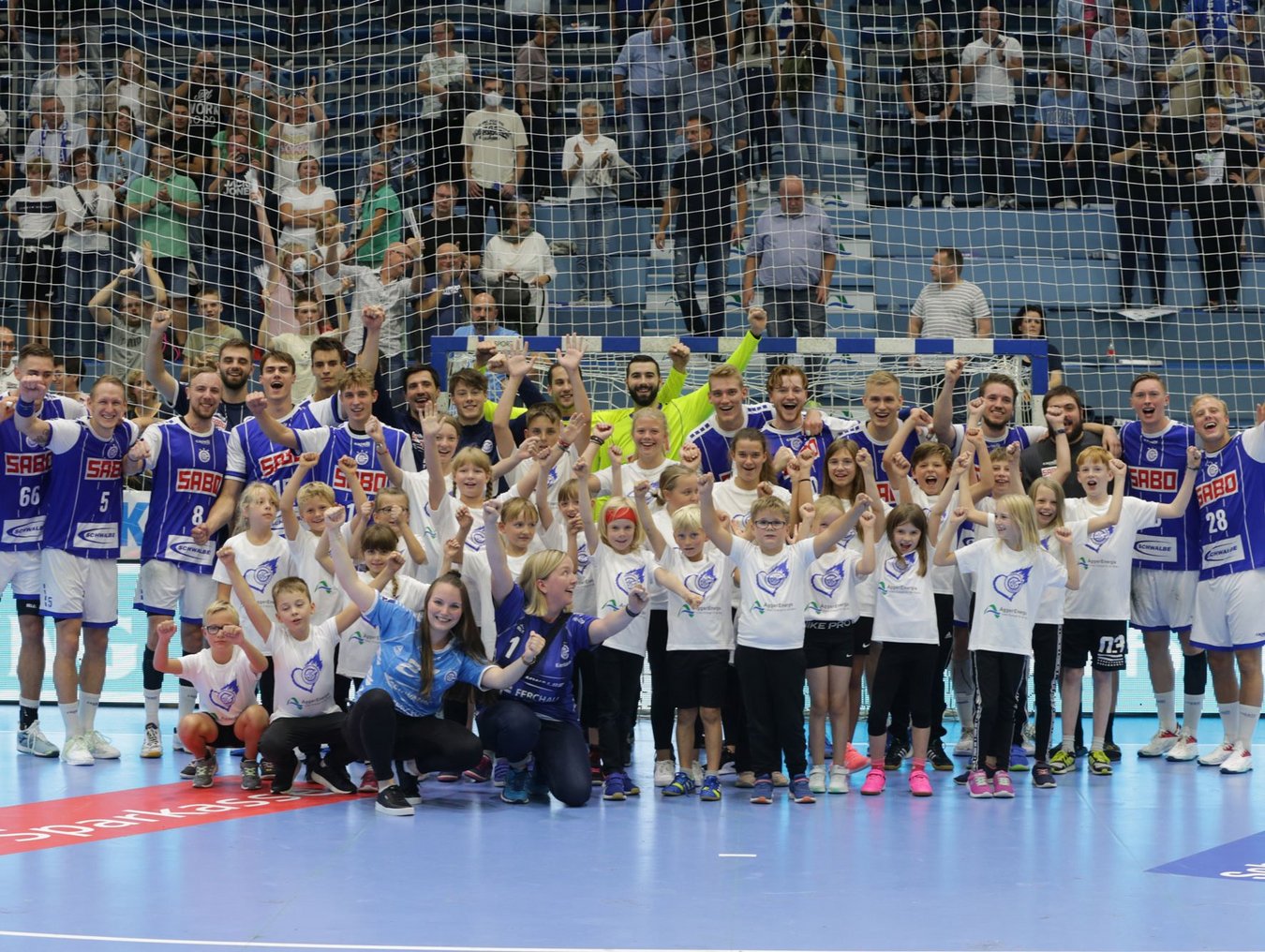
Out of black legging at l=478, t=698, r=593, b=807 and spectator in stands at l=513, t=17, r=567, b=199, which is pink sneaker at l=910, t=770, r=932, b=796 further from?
spectator in stands at l=513, t=17, r=567, b=199

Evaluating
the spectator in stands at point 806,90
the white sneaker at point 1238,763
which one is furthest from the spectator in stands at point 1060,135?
the white sneaker at point 1238,763

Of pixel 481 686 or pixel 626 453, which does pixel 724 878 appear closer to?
pixel 481 686

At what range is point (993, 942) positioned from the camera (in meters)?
4.62

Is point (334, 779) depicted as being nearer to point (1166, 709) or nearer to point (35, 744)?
point (35, 744)

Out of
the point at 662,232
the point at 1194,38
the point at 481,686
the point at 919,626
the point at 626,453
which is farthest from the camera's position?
the point at 1194,38

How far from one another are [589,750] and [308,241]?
588 centimetres

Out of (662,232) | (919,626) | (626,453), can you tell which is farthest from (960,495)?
(662,232)

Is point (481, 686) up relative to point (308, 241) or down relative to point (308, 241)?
down

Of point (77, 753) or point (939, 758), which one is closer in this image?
point (77, 753)

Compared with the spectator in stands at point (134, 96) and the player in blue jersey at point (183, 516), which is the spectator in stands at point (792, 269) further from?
the spectator in stands at point (134, 96)

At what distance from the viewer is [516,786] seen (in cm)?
707

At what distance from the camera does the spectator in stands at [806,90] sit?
39.8ft

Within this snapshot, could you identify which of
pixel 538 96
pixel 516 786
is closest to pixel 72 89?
pixel 538 96

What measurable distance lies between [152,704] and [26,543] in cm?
115
